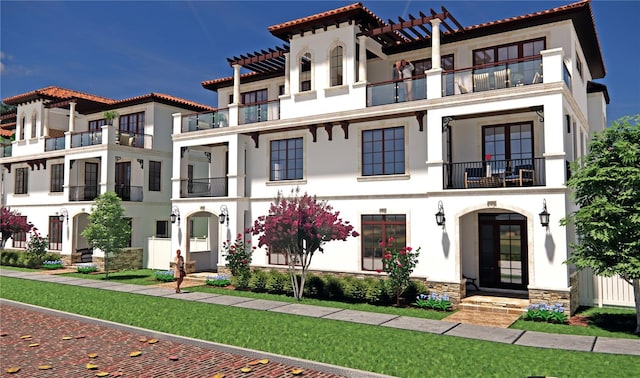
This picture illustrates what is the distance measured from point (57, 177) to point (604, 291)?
34.5m

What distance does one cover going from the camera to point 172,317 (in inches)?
577

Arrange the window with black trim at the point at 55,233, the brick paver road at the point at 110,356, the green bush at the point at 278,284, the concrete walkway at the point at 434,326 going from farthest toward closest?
the window with black trim at the point at 55,233 → the green bush at the point at 278,284 → the concrete walkway at the point at 434,326 → the brick paver road at the point at 110,356

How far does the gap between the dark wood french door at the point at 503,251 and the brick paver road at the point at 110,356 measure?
11623 millimetres

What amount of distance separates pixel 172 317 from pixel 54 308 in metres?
4.71

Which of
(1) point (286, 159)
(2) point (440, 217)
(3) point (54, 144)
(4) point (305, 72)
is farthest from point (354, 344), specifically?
(3) point (54, 144)

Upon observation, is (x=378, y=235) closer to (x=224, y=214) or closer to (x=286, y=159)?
(x=286, y=159)

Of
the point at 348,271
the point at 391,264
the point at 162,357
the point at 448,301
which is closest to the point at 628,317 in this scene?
the point at 448,301

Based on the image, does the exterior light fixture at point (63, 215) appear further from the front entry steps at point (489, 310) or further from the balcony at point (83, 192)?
the front entry steps at point (489, 310)

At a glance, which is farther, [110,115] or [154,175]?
[154,175]

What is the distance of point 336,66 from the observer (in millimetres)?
21766

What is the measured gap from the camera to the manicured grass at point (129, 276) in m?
23.9

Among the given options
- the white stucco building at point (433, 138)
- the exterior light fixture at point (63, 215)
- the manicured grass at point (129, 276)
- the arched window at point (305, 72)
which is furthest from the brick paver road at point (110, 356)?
the exterior light fixture at point (63, 215)

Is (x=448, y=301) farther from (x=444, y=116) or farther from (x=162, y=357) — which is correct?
(x=162, y=357)

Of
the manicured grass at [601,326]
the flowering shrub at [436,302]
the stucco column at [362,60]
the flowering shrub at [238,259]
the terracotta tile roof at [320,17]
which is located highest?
the terracotta tile roof at [320,17]
